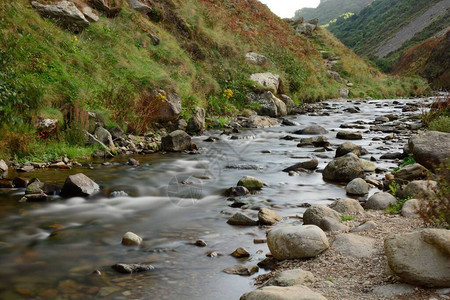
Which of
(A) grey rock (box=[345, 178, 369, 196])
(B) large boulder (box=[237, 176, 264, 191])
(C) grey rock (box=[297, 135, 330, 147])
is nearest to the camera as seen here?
(A) grey rock (box=[345, 178, 369, 196])

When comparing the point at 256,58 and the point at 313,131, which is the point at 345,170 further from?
the point at 256,58

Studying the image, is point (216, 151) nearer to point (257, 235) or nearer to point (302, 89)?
point (257, 235)

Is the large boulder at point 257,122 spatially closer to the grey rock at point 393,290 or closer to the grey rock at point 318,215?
the grey rock at point 318,215

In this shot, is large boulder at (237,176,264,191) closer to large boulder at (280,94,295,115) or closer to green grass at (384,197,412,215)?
green grass at (384,197,412,215)

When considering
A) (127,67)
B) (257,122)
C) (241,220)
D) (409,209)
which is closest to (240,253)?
(241,220)

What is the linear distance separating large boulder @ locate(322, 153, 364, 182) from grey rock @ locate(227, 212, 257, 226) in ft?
10.5

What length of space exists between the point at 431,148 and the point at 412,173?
2.07 feet

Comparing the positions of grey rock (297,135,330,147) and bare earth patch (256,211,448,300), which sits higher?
grey rock (297,135,330,147)

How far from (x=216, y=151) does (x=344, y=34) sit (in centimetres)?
10952

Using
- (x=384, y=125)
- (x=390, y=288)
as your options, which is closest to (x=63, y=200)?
(x=390, y=288)

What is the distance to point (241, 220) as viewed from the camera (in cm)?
574

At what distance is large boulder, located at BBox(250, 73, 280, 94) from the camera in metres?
21.2

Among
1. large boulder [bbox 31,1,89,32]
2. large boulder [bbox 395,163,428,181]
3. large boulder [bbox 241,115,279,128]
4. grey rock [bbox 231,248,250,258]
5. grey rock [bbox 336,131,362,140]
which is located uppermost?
large boulder [bbox 31,1,89,32]

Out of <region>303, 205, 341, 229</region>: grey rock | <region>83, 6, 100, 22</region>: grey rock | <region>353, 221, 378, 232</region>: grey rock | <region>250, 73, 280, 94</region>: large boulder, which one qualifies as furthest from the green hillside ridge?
<region>353, 221, 378, 232</region>: grey rock
